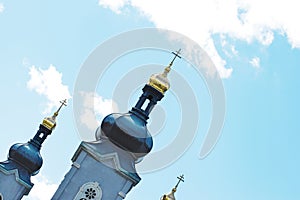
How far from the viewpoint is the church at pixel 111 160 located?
26906mm

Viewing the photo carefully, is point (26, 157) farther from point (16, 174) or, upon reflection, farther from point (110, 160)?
point (110, 160)

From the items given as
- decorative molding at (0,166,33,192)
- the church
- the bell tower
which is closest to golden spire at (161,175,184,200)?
the church

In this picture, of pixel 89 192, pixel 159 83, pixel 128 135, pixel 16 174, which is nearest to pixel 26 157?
pixel 16 174

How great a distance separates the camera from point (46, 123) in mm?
33844

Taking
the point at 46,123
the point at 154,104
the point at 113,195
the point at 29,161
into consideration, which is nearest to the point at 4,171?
the point at 29,161

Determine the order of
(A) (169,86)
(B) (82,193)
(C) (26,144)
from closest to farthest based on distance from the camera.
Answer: (B) (82,193), (A) (169,86), (C) (26,144)

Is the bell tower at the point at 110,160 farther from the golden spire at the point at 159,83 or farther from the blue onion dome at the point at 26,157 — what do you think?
the blue onion dome at the point at 26,157

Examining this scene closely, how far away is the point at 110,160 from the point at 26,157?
6.37 metres

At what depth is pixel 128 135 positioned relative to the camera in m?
27.8

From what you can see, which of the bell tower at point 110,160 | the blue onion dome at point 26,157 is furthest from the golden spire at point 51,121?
the bell tower at point 110,160

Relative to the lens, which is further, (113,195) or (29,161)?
(29,161)

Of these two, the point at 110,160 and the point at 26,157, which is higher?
the point at 110,160

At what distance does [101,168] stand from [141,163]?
6.61ft

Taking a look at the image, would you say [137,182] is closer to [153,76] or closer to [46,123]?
[153,76]
